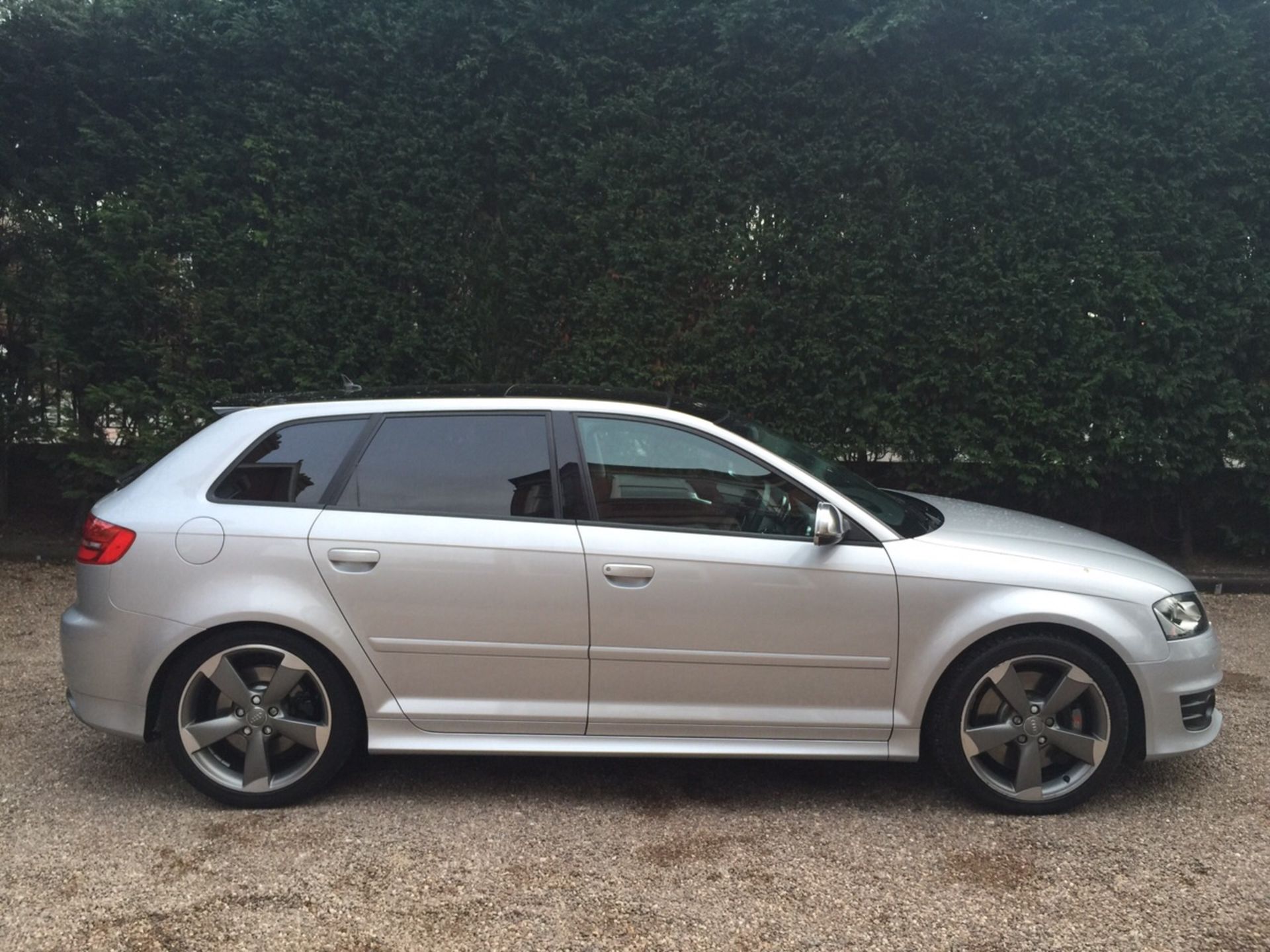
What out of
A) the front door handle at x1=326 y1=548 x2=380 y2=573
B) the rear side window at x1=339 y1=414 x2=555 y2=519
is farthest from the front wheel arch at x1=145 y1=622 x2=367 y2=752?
the rear side window at x1=339 y1=414 x2=555 y2=519

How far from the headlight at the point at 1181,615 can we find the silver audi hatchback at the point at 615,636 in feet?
0.03

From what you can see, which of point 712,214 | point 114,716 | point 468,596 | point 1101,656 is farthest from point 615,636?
point 712,214

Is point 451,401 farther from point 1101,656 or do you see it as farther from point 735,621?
point 1101,656

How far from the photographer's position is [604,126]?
22.7 ft

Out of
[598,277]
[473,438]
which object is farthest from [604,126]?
[473,438]

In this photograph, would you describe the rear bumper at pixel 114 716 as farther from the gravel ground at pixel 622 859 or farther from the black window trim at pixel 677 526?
the black window trim at pixel 677 526

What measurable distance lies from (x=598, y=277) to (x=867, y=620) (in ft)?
13.2

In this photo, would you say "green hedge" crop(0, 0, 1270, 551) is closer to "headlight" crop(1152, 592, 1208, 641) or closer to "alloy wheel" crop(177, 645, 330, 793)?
"headlight" crop(1152, 592, 1208, 641)

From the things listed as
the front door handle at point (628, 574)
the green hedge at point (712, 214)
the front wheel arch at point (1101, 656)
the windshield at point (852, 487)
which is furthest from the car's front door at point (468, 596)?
the green hedge at point (712, 214)

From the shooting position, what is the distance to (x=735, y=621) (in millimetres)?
3660

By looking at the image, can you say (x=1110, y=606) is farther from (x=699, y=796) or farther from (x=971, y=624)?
(x=699, y=796)

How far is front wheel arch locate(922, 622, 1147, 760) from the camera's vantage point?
3654 mm

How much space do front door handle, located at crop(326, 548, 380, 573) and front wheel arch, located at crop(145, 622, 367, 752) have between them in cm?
28

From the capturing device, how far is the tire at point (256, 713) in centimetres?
367
